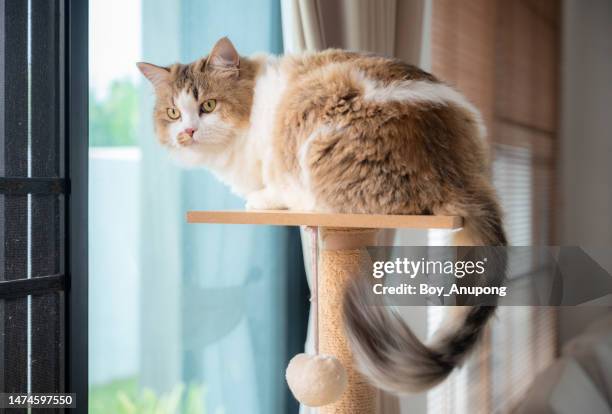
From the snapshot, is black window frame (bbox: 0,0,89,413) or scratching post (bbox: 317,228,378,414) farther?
black window frame (bbox: 0,0,89,413)

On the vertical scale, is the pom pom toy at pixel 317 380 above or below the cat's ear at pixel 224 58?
below

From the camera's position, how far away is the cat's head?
1.11 metres

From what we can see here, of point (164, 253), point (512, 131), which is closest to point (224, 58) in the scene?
point (164, 253)

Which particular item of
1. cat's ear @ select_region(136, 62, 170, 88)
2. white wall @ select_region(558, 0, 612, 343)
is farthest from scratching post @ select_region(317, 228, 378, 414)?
white wall @ select_region(558, 0, 612, 343)

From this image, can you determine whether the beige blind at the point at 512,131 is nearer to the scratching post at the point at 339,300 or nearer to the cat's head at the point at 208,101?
the scratching post at the point at 339,300

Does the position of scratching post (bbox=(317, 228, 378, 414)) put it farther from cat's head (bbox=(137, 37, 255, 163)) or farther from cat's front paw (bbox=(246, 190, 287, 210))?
cat's head (bbox=(137, 37, 255, 163))

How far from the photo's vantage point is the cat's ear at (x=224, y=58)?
3.65 feet

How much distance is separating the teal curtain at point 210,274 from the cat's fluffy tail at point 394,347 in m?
0.72

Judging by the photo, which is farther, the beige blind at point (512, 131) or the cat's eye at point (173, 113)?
the beige blind at point (512, 131)

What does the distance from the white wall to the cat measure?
3.03 ft

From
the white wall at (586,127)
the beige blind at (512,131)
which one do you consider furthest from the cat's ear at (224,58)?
the white wall at (586,127)

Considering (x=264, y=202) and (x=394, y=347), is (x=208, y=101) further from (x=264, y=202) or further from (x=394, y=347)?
(x=394, y=347)

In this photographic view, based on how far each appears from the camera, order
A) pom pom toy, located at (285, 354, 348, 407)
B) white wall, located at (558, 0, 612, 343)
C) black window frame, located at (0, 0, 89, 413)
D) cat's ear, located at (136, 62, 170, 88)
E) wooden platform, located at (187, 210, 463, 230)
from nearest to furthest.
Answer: wooden platform, located at (187, 210, 463, 230) → pom pom toy, located at (285, 354, 348, 407) → cat's ear, located at (136, 62, 170, 88) → black window frame, located at (0, 0, 89, 413) → white wall, located at (558, 0, 612, 343)

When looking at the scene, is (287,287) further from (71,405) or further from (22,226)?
(22,226)
